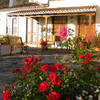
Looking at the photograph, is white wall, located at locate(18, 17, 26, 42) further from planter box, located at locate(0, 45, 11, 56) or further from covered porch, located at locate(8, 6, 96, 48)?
planter box, located at locate(0, 45, 11, 56)

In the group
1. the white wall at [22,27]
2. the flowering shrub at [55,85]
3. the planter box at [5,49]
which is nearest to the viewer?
the flowering shrub at [55,85]

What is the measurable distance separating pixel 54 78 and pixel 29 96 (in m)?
0.39

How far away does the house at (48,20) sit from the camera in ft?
39.5

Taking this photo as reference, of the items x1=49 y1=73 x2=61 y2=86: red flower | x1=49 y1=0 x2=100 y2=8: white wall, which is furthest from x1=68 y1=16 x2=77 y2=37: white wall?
x1=49 y1=73 x2=61 y2=86: red flower

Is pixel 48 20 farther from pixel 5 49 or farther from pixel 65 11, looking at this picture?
pixel 5 49

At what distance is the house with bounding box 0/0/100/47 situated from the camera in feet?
39.5

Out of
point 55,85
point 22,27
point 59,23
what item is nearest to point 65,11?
point 59,23

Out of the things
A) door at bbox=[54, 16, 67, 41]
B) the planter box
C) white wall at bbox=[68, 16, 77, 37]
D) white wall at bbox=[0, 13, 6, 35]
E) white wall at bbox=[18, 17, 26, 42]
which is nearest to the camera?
the planter box

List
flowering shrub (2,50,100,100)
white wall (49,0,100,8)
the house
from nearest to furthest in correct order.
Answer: flowering shrub (2,50,100,100), the house, white wall (49,0,100,8)

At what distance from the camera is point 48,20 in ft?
46.5

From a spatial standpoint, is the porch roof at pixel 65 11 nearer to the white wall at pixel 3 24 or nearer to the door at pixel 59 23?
the door at pixel 59 23

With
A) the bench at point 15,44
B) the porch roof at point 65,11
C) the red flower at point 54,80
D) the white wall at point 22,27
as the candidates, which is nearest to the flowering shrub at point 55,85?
the red flower at point 54,80

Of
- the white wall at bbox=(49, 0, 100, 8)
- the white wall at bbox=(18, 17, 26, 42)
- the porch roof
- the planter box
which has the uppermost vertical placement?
the white wall at bbox=(49, 0, 100, 8)

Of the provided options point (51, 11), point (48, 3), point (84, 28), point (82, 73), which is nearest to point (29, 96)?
point (82, 73)
